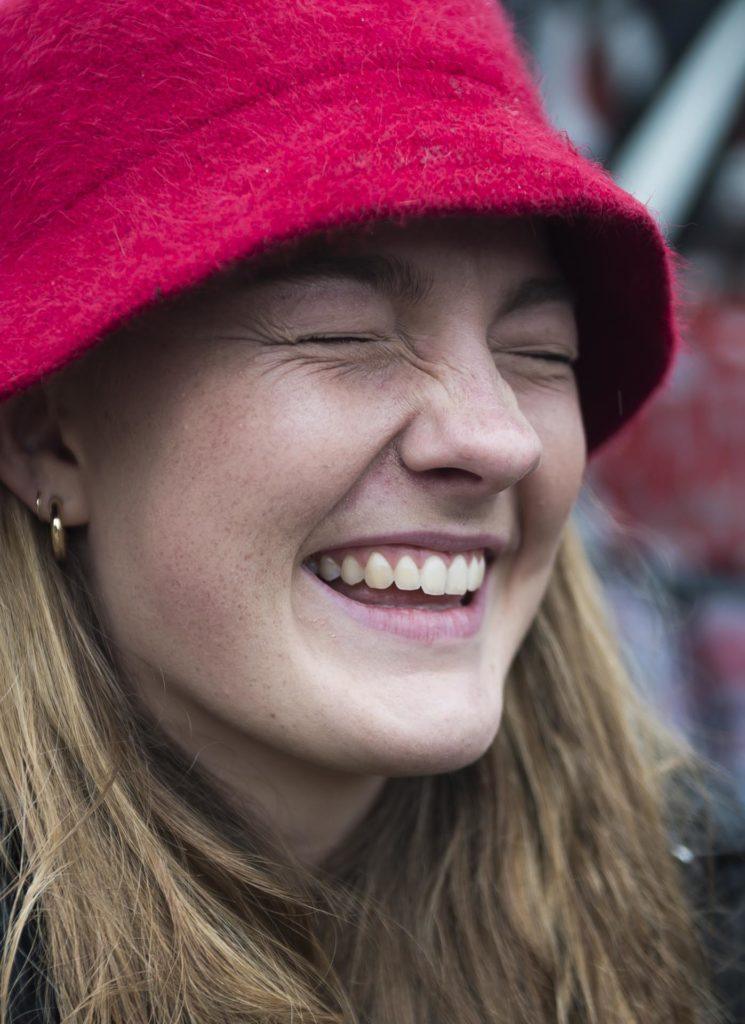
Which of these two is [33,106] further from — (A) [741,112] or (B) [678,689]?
(A) [741,112]

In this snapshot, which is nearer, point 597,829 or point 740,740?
point 597,829

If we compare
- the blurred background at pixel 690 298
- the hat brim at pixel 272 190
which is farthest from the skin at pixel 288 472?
the blurred background at pixel 690 298

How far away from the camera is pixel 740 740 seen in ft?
10.5

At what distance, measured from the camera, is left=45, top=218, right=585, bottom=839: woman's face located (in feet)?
4.14

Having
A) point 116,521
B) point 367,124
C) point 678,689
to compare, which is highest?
point 367,124

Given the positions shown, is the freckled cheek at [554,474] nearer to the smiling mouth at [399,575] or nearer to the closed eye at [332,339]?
the smiling mouth at [399,575]

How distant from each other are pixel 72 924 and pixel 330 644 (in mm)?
447

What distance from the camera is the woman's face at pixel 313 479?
126 cm

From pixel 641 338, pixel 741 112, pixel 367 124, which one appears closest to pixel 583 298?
pixel 641 338

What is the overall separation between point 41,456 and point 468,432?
0.55 meters

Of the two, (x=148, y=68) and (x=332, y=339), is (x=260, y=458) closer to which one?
(x=332, y=339)

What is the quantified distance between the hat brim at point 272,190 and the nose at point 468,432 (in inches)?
8.0

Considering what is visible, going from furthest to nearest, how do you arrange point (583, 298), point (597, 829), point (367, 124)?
point (597, 829)
point (583, 298)
point (367, 124)

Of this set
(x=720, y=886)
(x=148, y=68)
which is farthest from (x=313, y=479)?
(x=720, y=886)
